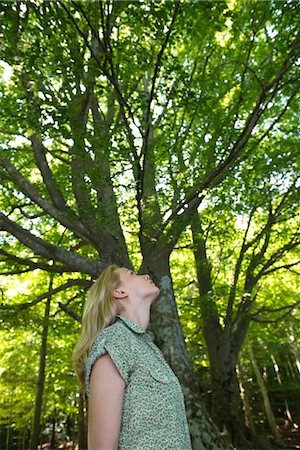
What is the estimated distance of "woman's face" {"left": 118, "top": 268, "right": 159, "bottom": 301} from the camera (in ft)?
6.46

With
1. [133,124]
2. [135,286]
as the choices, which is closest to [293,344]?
[133,124]

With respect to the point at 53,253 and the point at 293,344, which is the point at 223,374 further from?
the point at 293,344

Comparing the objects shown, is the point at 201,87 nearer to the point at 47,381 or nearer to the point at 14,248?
the point at 14,248

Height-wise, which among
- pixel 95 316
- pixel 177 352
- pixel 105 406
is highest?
pixel 177 352

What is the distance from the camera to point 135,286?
6.58ft

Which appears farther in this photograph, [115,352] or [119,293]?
[119,293]

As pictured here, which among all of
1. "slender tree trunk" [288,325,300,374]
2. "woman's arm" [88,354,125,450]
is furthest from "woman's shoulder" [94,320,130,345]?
"slender tree trunk" [288,325,300,374]

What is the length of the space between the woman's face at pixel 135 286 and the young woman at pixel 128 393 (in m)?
0.25

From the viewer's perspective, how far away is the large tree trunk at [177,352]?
463cm

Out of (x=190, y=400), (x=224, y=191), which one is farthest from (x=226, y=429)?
(x=224, y=191)

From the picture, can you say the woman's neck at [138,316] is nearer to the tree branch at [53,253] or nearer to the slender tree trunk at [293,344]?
the tree branch at [53,253]

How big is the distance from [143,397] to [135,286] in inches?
28.3

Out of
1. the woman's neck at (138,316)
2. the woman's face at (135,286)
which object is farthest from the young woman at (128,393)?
the woman's face at (135,286)

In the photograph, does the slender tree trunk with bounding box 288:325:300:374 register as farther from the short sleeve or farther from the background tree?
the short sleeve
